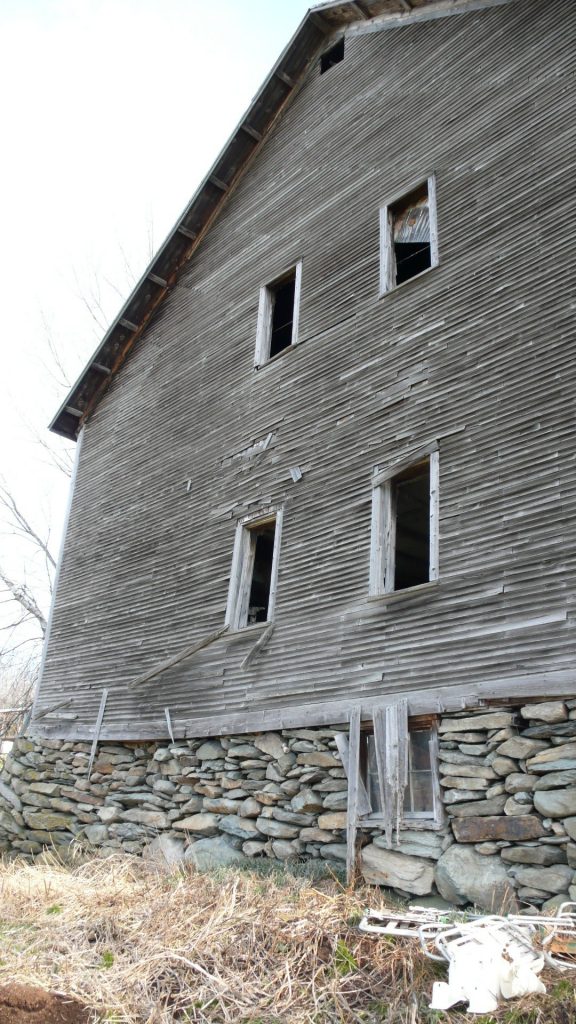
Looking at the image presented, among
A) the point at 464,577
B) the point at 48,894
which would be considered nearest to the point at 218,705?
the point at 48,894

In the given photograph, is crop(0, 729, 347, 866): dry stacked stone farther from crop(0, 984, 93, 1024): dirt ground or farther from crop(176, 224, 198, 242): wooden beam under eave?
crop(176, 224, 198, 242): wooden beam under eave

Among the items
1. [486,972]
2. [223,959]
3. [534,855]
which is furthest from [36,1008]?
[534,855]

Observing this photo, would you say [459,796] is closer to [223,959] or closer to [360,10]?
[223,959]

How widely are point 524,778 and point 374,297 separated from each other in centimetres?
606

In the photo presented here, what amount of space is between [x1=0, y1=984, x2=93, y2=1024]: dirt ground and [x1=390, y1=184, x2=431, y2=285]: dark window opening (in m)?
8.31

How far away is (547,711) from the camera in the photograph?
20.1 feet

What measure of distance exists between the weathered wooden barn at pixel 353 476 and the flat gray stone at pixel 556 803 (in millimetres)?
44

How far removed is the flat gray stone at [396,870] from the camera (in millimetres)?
6467

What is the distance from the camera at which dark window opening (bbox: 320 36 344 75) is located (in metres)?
12.8

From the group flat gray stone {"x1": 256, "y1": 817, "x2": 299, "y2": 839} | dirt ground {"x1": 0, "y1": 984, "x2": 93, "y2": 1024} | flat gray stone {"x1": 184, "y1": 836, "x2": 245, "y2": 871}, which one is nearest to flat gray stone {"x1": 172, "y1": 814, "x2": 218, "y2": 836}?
flat gray stone {"x1": 184, "y1": 836, "x2": 245, "y2": 871}

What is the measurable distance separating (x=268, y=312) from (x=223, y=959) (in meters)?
9.11

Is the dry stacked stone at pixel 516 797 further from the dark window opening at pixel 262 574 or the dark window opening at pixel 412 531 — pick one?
the dark window opening at pixel 262 574

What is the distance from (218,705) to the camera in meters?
9.39

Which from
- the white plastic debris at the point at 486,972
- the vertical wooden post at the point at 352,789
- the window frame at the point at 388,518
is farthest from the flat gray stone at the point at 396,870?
the window frame at the point at 388,518
